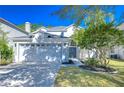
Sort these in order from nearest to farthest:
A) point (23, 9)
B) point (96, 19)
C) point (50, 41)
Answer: point (96, 19) → point (23, 9) → point (50, 41)

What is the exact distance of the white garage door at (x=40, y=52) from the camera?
56.3ft

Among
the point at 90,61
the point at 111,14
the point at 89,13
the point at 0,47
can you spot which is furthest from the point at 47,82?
the point at 0,47

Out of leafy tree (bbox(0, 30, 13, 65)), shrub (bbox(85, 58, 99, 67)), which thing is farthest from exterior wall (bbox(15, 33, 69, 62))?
shrub (bbox(85, 58, 99, 67))

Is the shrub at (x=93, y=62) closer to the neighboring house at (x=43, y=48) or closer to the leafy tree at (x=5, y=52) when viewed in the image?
the neighboring house at (x=43, y=48)

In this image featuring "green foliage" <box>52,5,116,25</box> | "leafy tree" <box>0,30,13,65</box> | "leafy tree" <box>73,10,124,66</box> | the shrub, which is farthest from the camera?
"leafy tree" <box>0,30,13,65</box>

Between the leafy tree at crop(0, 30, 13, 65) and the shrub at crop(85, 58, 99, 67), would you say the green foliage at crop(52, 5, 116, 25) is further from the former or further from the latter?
the leafy tree at crop(0, 30, 13, 65)

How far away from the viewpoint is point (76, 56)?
1848 centimetres

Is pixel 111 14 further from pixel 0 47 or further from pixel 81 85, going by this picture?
pixel 0 47

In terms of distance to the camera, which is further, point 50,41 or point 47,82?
point 50,41

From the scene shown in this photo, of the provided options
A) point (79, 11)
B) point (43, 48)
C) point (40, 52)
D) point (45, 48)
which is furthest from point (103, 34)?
point (40, 52)

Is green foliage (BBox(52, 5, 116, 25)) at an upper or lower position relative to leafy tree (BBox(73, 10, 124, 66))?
upper

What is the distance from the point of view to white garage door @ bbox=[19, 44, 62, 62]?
1716 centimetres

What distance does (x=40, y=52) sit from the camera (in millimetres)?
17375

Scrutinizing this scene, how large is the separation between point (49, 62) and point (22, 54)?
2.80 meters
